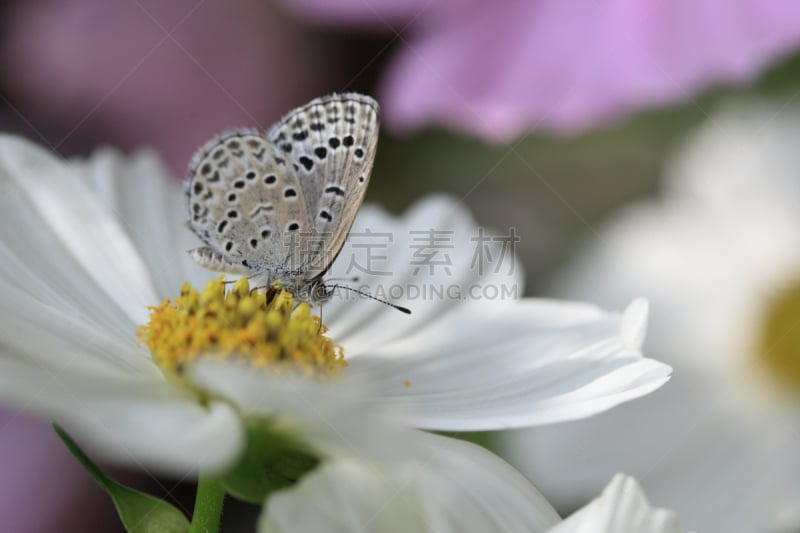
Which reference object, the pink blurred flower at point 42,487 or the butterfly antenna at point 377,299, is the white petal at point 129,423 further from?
the pink blurred flower at point 42,487

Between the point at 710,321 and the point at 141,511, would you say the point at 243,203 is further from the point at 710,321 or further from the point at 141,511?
the point at 710,321

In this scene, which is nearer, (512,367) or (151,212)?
(512,367)

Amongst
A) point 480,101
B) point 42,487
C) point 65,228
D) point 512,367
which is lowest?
point 42,487

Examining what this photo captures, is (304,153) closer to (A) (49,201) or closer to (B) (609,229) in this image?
(A) (49,201)

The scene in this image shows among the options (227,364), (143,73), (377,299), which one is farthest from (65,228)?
(143,73)

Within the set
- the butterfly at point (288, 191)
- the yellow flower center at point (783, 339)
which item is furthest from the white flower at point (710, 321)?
the butterfly at point (288, 191)

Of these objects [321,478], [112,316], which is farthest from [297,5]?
[321,478]

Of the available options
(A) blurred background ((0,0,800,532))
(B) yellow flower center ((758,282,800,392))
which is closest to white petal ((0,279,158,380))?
(A) blurred background ((0,0,800,532))
